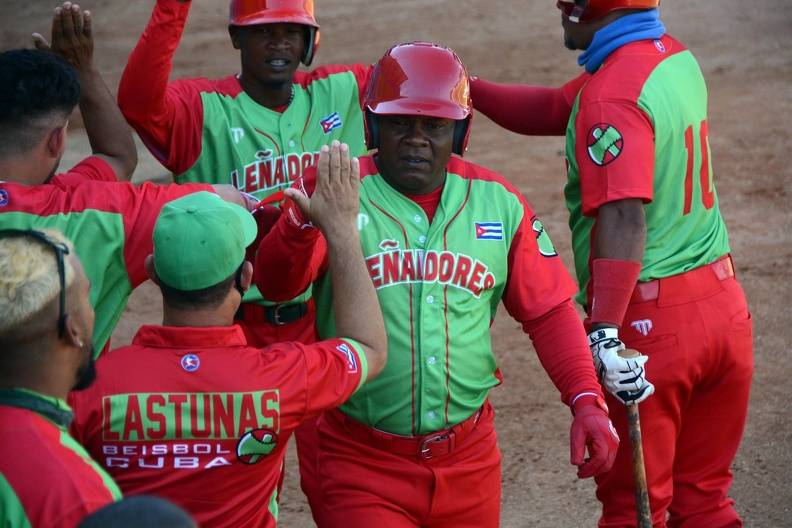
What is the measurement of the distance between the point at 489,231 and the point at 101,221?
1324 millimetres

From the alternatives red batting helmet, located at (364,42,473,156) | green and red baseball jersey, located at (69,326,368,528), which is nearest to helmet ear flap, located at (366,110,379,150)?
red batting helmet, located at (364,42,473,156)

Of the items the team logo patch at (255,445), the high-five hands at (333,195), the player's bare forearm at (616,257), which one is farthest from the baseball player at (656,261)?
the team logo patch at (255,445)

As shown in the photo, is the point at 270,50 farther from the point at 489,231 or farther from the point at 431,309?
the point at 431,309

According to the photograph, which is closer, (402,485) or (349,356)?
(349,356)

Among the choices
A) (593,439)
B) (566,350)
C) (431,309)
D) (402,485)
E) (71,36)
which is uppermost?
(71,36)

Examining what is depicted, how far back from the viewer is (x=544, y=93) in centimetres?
546

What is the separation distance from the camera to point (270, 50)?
17.8 feet

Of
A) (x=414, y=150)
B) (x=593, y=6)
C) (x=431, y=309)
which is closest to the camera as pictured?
(x=431, y=309)

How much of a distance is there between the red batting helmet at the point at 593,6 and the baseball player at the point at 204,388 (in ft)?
6.39

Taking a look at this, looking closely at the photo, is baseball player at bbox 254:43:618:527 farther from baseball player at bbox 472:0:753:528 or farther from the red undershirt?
baseball player at bbox 472:0:753:528

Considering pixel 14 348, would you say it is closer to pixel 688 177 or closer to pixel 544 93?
pixel 688 177

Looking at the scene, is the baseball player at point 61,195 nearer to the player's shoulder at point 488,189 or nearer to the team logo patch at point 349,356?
the team logo patch at point 349,356

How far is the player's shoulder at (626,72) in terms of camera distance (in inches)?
183

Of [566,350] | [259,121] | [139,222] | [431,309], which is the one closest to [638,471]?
[566,350]
